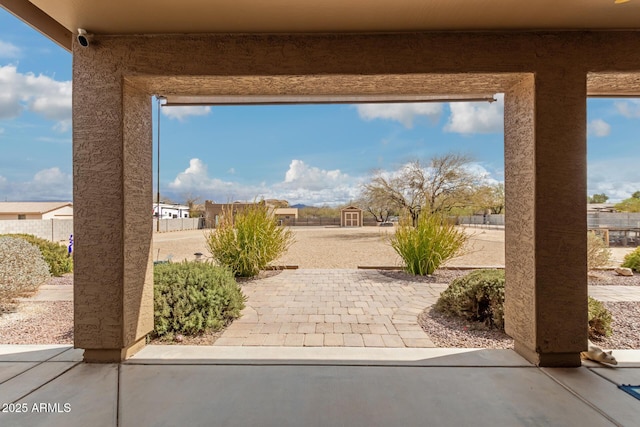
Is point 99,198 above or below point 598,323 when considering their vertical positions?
above

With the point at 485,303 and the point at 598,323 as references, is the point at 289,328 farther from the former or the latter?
the point at 598,323

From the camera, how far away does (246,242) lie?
7.32 metres

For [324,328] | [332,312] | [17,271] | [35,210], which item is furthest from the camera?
[35,210]

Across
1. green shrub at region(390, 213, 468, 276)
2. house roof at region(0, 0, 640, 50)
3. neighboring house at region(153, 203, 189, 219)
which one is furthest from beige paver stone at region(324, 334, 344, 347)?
neighboring house at region(153, 203, 189, 219)

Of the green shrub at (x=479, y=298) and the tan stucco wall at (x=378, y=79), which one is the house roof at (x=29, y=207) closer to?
the tan stucco wall at (x=378, y=79)

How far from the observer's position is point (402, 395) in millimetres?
2311

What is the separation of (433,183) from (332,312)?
15.2m

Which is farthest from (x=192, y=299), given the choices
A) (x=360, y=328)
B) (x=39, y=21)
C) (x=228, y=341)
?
(x=39, y=21)

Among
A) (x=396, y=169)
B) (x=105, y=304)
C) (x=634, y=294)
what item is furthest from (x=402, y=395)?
(x=396, y=169)

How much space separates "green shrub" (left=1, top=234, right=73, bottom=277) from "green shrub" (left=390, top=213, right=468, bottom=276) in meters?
8.03

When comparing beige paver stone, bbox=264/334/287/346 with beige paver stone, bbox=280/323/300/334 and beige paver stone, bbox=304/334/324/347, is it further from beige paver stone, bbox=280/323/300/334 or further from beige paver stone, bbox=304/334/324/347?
beige paver stone, bbox=304/334/324/347

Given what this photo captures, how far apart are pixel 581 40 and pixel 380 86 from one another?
1.64 m

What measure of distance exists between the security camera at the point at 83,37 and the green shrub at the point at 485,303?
Result: 477cm

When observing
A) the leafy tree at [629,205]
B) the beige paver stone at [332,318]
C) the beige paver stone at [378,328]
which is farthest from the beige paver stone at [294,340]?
the leafy tree at [629,205]
